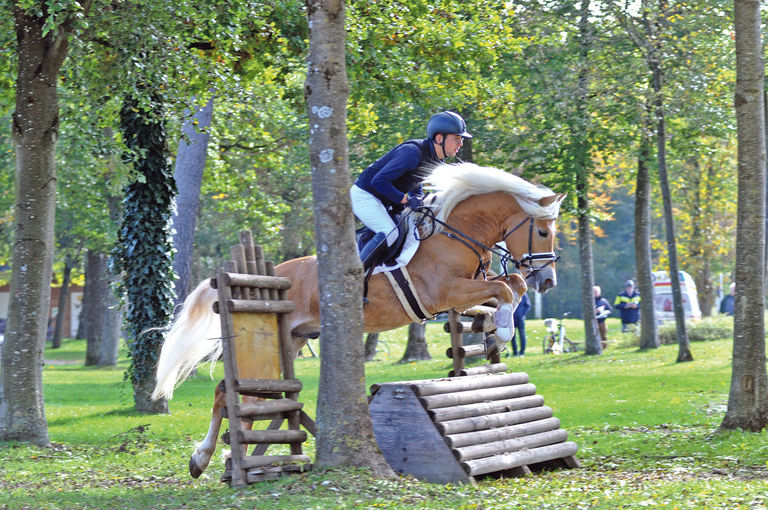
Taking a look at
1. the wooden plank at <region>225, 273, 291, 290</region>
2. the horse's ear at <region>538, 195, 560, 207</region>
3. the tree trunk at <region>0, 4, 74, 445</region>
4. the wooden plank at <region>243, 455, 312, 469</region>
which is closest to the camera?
the wooden plank at <region>243, 455, 312, 469</region>

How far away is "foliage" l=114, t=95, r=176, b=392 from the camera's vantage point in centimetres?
1516

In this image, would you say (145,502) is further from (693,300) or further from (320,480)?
(693,300)

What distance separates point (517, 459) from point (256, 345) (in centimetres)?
270

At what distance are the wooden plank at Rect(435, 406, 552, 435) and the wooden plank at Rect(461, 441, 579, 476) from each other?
0.32m

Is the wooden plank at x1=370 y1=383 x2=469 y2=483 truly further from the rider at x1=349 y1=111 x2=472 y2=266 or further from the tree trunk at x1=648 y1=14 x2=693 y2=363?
the tree trunk at x1=648 y1=14 x2=693 y2=363

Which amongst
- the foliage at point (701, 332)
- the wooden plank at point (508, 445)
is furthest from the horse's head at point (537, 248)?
the foliage at point (701, 332)

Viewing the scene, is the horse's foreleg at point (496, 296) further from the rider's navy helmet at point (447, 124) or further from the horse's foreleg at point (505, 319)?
the rider's navy helmet at point (447, 124)

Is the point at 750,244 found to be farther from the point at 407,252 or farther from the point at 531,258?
the point at 407,252

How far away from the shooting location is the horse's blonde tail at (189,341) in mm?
9055

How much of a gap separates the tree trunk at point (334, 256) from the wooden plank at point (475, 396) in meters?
1.05

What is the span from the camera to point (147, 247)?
15.4m

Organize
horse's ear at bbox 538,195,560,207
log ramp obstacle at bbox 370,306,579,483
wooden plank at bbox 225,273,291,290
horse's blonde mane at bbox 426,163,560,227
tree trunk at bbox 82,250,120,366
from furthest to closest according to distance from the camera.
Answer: tree trunk at bbox 82,250,120,366, horse's blonde mane at bbox 426,163,560,227, horse's ear at bbox 538,195,560,207, log ramp obstacle at bbox 370,306,579,483, wooden plank at bbox 225,273,291,290

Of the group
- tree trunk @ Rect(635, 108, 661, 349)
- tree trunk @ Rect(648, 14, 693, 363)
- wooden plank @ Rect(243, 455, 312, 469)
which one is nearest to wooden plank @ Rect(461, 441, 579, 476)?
wooden plank @ Rect(243, 455, 312, 469)

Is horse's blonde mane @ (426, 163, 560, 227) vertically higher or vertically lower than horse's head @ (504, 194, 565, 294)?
higher
